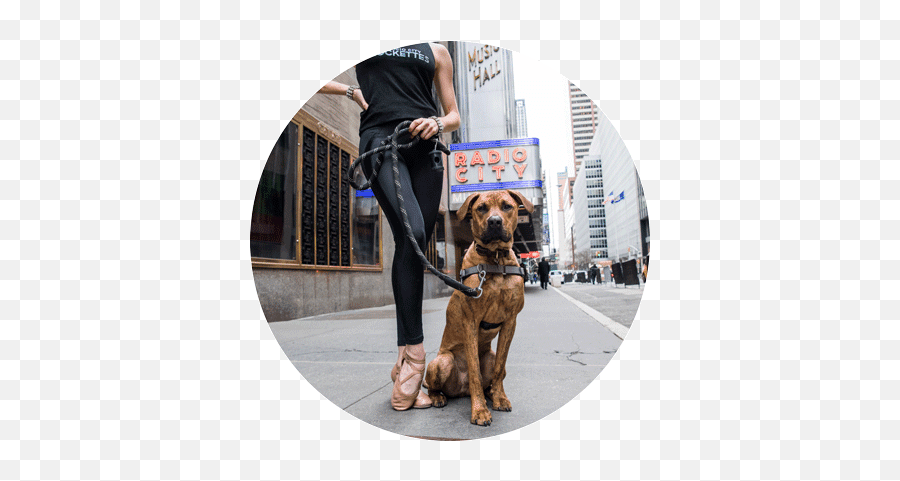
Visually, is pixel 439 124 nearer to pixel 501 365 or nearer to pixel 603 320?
pixel 501 365

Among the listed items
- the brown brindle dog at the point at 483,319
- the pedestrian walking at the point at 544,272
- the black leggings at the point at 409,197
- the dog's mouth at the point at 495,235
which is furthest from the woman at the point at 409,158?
the pedestrian walking at the point at 544,272

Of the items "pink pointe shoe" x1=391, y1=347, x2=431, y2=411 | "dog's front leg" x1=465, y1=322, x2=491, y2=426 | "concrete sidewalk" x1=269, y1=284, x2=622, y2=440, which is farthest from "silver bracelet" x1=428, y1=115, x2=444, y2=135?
"pink pointe shoe" x1=391, y1=347, x2=431, y2=411

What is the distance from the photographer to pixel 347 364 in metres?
1.70

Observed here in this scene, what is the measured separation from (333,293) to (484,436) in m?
0.90

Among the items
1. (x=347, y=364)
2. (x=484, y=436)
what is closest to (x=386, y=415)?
(x=347, y=364)

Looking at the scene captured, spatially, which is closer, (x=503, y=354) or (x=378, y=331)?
(x=503, y=354)

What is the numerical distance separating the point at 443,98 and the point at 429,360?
3.67 ft

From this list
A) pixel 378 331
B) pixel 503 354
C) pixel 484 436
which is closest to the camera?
pixel 484 436

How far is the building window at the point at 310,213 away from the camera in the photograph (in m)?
1.66

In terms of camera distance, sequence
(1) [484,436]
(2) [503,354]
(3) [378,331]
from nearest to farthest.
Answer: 1. (1) [484,436]
2. (2) [503,354]
3. (3) [378,331]

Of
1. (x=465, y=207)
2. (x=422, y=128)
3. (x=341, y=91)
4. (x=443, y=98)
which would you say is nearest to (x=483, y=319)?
(x=465, y=207)

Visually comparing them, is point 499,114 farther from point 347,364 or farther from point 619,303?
point 347,364

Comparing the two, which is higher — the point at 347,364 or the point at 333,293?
the point at 333,293

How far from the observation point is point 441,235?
5.16 feet
